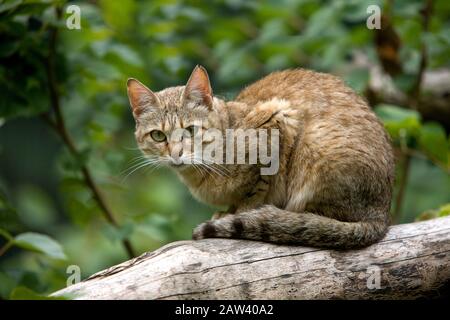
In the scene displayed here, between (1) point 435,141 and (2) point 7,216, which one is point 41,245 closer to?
(2) point 7,216

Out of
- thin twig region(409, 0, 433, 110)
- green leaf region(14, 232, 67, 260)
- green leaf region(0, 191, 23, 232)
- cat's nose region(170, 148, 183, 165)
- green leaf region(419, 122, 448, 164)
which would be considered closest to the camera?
green leaf region(14, 232, 67, 260)

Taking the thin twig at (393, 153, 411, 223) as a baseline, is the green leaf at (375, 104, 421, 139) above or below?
above

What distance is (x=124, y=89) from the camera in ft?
22.8

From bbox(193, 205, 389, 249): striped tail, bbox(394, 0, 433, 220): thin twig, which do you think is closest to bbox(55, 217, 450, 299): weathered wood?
bbox(193, 205, 389, 249): striped tail

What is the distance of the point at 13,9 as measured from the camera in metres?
5.00

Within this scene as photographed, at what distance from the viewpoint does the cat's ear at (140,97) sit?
4949mm

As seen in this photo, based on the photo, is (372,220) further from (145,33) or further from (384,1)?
(145,33)

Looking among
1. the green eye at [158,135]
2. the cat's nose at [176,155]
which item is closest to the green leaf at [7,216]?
the green eye at [158,135]

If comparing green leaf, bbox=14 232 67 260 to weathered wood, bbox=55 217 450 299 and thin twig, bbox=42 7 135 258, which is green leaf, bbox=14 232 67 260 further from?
thin twig, bbox=42 7 135 258

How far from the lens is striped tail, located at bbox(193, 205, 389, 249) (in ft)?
14.3

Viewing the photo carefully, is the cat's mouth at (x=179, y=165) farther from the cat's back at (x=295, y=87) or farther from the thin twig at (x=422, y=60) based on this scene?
the thin twig at (x=422, y=60)

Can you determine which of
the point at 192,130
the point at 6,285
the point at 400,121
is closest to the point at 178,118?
the point at 192,130

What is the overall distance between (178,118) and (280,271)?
→ 4.32ft

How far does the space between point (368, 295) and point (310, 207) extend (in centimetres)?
72
